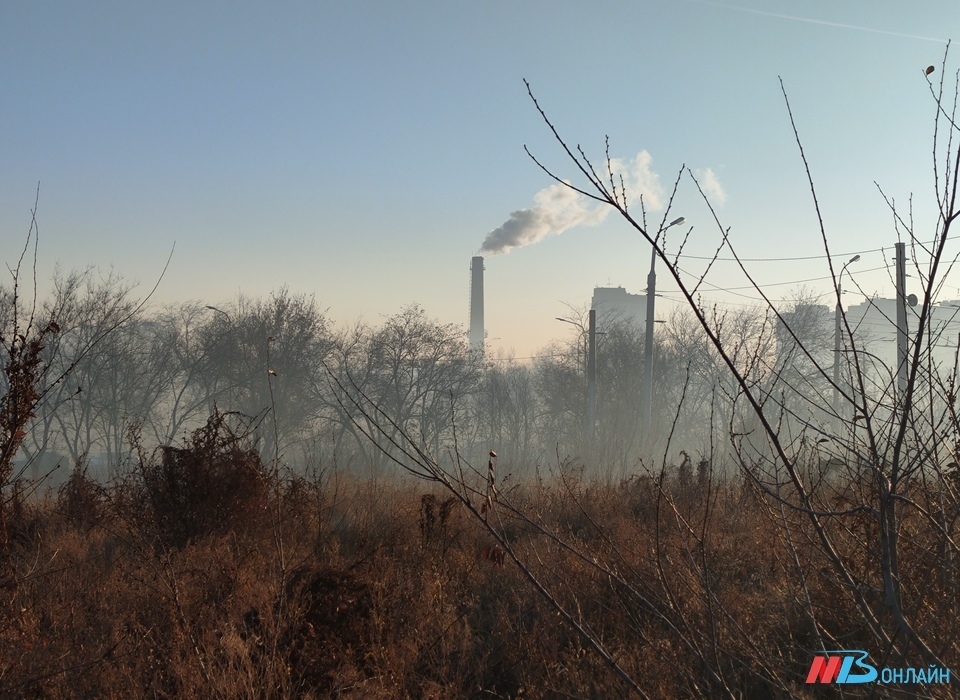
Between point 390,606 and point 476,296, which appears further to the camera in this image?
point 476,296

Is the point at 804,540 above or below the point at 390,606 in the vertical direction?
above

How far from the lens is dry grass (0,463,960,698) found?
3.96 m

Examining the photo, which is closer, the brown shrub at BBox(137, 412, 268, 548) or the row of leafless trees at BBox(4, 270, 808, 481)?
the brown shrub at BBox(137, 412, 268, 548)

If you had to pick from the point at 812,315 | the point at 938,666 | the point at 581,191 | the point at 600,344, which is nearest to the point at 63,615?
the point at 581,191

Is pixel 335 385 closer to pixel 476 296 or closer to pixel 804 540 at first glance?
pixel 476 296

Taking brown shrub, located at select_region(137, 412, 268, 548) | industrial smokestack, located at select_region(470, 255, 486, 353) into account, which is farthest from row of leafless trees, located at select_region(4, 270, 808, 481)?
brown shrub, located at select_region(137, 412, 268, 548)

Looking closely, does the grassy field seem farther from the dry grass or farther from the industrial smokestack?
the industrial smokestack

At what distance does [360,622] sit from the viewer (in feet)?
16.7

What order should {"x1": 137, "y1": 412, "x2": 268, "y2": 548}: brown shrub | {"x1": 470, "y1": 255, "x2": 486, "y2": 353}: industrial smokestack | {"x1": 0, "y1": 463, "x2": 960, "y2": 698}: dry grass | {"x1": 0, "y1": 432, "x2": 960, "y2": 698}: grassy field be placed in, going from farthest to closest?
{"x1": 470, "y1": 255, "x2": 486, "y2": 353}: industrial smokestack
{"x1": 137, "y1": 412, "x2": 268, "y2": 548}: brown shrub
{"x1": 0, "y1": 463, "x2": 960, "y2": 698}: dry grass
{"x1": 0, "y1": 432, "x2": 960, "y2": 698}: grassy field

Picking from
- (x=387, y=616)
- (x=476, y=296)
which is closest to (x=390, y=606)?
(x=387, y=616)

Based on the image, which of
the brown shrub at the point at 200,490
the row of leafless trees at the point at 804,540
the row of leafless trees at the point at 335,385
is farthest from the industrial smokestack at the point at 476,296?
the brown shrub at the point at 200,490

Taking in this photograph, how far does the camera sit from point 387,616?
5.20 meters

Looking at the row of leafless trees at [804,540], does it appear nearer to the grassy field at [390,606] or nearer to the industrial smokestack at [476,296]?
the grassy field at [390,606]

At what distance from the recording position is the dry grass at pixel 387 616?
13.0ft
